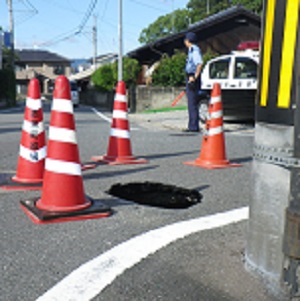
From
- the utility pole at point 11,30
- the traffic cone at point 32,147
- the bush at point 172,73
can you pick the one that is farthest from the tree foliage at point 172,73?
the traffic cone at point 32,147

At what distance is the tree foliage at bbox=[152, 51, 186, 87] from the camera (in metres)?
26.0

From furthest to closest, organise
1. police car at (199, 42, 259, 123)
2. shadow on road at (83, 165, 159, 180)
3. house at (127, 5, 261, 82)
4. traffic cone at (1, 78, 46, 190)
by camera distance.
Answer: house at (127, 5, 261, 82), police car at (199, 42, 259, 123), shadow on road at (83, 165, 159, 180), traffic cone at (1, 78, 46, 190)

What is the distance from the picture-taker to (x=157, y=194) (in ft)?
15.7

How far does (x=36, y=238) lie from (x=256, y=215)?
1571 mm

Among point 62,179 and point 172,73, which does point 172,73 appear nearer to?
point 172,73

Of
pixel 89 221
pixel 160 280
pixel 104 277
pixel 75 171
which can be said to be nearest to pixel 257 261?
pixel 160 280

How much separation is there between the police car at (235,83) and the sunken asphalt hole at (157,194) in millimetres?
7092

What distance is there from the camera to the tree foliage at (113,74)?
112 feet

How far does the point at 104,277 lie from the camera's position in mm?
2549

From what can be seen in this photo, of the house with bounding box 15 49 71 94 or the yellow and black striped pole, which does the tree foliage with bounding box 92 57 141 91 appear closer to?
the yellow and black striped pole

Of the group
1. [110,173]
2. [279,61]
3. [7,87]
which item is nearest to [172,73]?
[7,87]

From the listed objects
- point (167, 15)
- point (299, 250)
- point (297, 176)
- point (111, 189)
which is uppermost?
point (167, 15)

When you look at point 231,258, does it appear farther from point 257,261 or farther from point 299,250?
point 299,250

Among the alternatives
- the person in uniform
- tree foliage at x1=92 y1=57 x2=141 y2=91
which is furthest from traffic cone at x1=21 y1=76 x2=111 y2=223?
tree foliage at x1=92 y1=57 x2=141 y2=91
